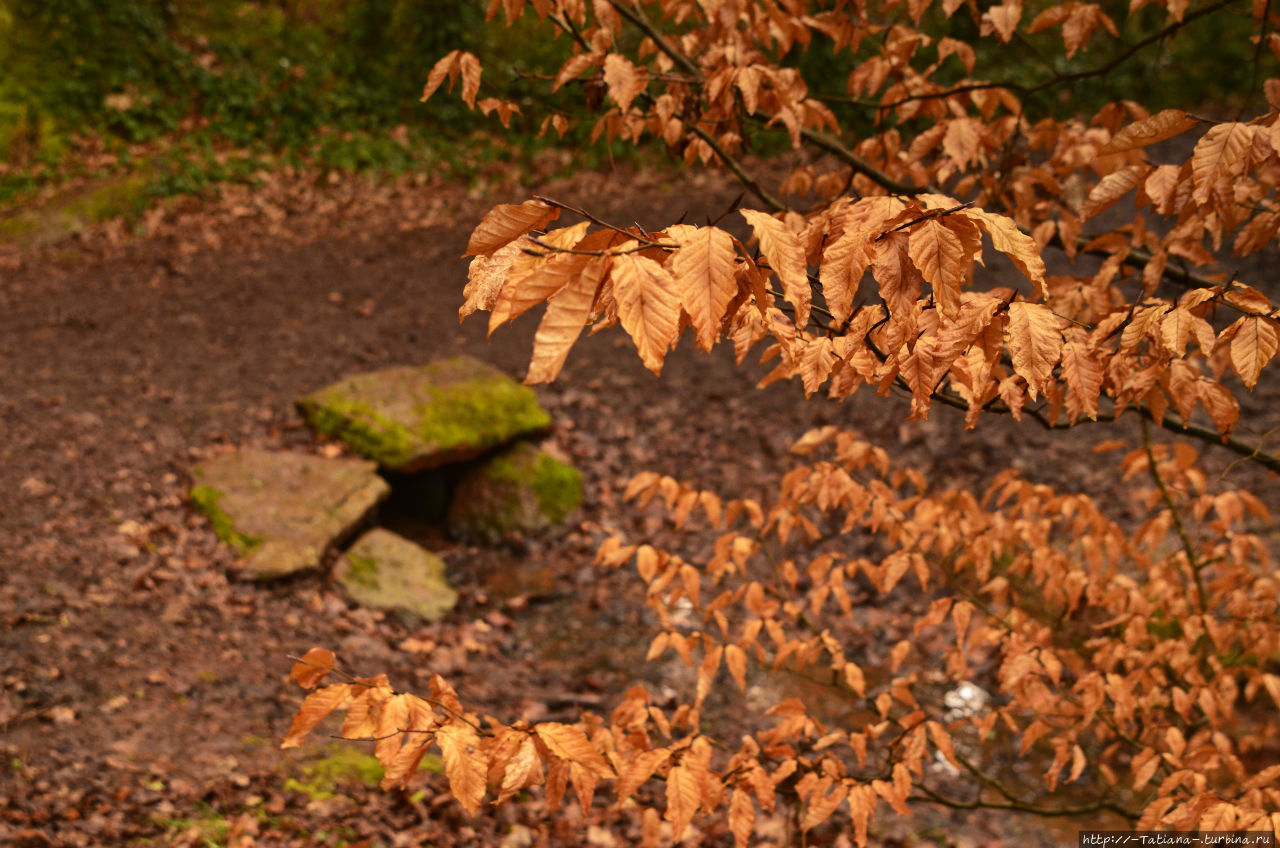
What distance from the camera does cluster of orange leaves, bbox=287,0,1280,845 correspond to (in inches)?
46.6

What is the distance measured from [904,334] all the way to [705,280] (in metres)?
0.34

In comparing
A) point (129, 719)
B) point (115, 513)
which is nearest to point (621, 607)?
point (129, 719)

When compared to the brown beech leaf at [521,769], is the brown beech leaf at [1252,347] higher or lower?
higher

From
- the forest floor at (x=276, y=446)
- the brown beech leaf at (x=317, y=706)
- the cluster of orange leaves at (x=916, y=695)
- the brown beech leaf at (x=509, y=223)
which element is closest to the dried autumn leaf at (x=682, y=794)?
the cluster of orange leaves at (x=916, y=695)

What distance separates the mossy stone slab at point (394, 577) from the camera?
504 cm

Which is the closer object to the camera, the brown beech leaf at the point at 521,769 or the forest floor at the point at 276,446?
the brown beech leaf at the point at 521,769

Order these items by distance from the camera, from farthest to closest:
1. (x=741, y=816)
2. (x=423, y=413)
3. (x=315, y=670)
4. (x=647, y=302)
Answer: (x=423, y=413) < (x=741, y=816) < (x=315, y=670) < (x=647, y=302)

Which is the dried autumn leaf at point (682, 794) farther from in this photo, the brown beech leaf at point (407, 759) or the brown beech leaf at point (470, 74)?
the brown beech leaf at point (470, 74)

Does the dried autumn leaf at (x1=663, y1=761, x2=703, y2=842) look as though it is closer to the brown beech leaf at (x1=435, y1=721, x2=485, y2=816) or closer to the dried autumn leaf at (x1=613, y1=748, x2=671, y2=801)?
the dried autumn leaf at (x1=613, y1=748, x2=671, y2=801)

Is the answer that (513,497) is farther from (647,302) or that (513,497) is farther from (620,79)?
(647,302)

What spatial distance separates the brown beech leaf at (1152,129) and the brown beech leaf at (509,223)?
1192 millimetres

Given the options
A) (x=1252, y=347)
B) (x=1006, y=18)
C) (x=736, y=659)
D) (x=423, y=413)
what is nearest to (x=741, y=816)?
(x=736, y=659)

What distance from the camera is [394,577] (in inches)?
206

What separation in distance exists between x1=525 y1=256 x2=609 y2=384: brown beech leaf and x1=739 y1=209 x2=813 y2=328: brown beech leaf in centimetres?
26
